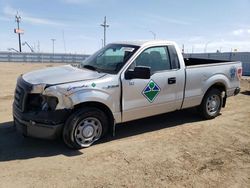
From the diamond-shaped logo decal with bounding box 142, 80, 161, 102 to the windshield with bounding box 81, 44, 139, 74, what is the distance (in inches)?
26.4

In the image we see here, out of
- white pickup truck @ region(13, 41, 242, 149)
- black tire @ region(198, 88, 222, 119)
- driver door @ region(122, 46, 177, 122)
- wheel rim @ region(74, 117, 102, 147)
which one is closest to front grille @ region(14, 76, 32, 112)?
white pickup truck @ region(13, 41, 242, 149)

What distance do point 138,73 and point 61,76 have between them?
1375 mm

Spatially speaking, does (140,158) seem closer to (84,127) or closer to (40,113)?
(84,127)

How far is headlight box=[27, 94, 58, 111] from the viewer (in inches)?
201

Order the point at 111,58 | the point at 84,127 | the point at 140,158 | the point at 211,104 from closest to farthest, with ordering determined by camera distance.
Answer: the point at 140,158
the point at 84,127
the point at 111,58
the point at 211,104

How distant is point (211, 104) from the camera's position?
7613mm

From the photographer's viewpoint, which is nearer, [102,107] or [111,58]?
[102,107]

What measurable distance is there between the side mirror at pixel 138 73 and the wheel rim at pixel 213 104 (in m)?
2.46

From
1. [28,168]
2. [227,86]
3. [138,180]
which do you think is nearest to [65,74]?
[28,168]

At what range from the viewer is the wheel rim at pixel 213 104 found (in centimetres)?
754

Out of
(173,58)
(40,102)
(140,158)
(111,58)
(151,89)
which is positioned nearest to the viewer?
(140,158)

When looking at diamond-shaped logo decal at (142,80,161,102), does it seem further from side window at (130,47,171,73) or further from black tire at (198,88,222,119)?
black tire at (198,88,222,119)

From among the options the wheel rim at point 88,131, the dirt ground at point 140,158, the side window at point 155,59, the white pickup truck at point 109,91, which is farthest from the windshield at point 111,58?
the dirt ground at point 140,158

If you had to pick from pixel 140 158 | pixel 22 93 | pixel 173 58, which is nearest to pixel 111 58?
pixel 173 58
